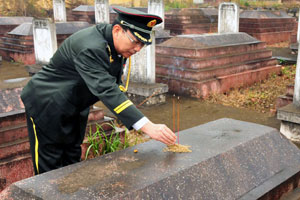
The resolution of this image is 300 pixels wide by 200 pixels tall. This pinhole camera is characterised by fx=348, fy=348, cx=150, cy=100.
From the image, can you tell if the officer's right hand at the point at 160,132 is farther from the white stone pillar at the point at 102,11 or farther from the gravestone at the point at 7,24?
the gravestone at the point at 7,24

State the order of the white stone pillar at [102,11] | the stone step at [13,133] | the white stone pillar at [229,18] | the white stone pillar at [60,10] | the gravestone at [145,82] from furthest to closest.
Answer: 1. the white stone pillar at [60,10]
2. the white stone pillar at [102,11]
3. the white stone pillar at [229,18]
4. the gravestone at [145,82]
5. the stone step at [13,133]

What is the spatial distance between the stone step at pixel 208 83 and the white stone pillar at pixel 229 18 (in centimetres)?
170

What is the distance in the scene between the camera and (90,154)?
12.5ft

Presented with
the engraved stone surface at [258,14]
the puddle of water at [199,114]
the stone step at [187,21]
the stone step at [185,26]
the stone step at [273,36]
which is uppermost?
the engraved stone surface at [258,14]

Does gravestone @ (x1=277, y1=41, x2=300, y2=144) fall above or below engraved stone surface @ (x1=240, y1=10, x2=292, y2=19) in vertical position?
below

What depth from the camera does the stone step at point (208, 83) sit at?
6.97 meters

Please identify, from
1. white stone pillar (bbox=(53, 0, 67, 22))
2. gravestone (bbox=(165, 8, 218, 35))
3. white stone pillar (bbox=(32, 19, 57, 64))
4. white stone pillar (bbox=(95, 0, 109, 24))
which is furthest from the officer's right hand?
gravestone (bbox=(165, 8, 218, 35))

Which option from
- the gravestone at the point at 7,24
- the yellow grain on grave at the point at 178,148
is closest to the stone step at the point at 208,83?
the yellow grain on grave at the point at 178,148

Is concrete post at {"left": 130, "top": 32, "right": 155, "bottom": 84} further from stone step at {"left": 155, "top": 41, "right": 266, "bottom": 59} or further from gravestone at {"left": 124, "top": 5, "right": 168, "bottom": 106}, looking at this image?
stone step at {"left": 155, "top": 41, "right": 266, "bottom": 59}

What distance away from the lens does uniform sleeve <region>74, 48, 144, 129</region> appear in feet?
6.65

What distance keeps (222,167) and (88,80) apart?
1.06m

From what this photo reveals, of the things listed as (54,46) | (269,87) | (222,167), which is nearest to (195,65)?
(269,87)

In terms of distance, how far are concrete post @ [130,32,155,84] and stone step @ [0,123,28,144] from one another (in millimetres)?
3440

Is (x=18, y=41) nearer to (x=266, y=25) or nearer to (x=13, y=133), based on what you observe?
(x=13, y=133)
